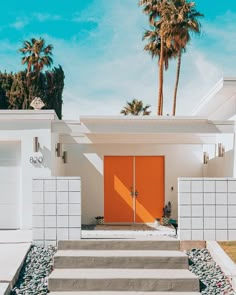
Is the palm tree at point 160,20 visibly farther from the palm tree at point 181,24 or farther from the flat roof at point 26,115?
the flat roof at point 26,115

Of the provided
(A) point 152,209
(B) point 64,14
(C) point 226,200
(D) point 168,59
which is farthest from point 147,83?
(C) point 226,200

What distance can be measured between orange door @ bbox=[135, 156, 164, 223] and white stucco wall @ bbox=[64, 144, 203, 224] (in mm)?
210

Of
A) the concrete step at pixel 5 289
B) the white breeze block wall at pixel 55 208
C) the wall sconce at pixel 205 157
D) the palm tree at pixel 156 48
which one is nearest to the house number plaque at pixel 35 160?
the white breeze block wall at pixel 55 208

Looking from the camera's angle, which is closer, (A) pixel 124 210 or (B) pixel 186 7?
(A) pixel 124 210

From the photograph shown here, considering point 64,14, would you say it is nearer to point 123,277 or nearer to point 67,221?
point 67,221

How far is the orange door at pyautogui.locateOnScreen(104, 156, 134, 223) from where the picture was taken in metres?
13.5

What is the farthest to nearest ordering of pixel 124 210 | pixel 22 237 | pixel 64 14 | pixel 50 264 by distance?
pixel 64 14
pixel 124 210
pixel 22 237
pixel 50 264

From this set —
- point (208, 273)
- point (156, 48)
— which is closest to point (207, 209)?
point (208, 273)

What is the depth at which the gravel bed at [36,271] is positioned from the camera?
6840 millimetres

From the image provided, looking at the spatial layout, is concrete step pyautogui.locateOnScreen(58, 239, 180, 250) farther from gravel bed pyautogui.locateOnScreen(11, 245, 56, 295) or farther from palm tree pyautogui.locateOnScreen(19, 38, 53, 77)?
palm tree pyautogui.locateOnScreen(19, 38, 53, 77)

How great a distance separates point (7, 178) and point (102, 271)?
16.1 ft

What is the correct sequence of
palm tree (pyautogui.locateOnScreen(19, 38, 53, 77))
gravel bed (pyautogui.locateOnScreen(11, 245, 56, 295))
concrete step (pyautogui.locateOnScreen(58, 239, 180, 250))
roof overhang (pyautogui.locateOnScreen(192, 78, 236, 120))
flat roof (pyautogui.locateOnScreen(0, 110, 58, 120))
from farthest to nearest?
palm tree (pyautogui.locateOnScreen(19, 38, 53, 77)) → flat roof (pyautogui.locateOnScreen(0, 110, 58, 120)) → roof overhang (pyautogui.locateOnScreen(192, 78, 236, 120)) → concrete step (pyautogui.locateOnScreen(58, 239, 180, 250)) → gravel bed (pyautogui.locateOnScreen(11, 245, 56, 295))

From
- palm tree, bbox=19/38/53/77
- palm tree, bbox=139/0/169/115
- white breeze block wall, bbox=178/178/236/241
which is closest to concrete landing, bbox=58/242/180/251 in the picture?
white breeze block wall, bbox=178/178/236/241

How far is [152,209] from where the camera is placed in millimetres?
13516
